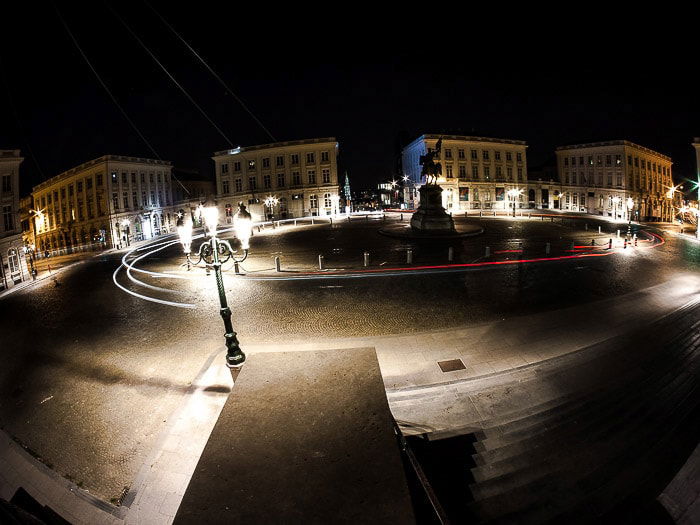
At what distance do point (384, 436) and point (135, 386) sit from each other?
22.7ft

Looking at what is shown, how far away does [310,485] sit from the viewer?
2.89m

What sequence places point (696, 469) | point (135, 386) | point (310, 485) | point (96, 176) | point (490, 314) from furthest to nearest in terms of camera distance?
point (96, 176)
point (490, 314)
point (135, 386)
point (696, 469)
point (310, 485)

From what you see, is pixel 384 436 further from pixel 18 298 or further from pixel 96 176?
pixel 96 176

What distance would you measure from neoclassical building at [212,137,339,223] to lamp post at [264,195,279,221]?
0.30 m

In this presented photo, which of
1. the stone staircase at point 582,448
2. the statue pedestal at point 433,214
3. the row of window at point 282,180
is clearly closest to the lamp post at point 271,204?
the row of window at point 282,180

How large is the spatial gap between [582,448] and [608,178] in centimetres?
7792

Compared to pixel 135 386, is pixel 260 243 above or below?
above

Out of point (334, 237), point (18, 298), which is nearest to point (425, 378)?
point (18, 298)

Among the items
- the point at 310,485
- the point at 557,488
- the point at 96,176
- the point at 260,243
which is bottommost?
the point at 557,488

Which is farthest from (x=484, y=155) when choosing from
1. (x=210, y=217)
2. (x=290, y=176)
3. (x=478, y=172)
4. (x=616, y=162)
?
(x=210, y=217)

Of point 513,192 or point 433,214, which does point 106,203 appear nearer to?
point 433,214

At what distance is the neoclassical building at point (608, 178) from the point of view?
63.5 m

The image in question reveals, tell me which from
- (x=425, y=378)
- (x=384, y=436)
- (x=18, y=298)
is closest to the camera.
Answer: (x=384, y=436)

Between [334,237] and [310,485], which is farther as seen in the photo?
[334,237]
